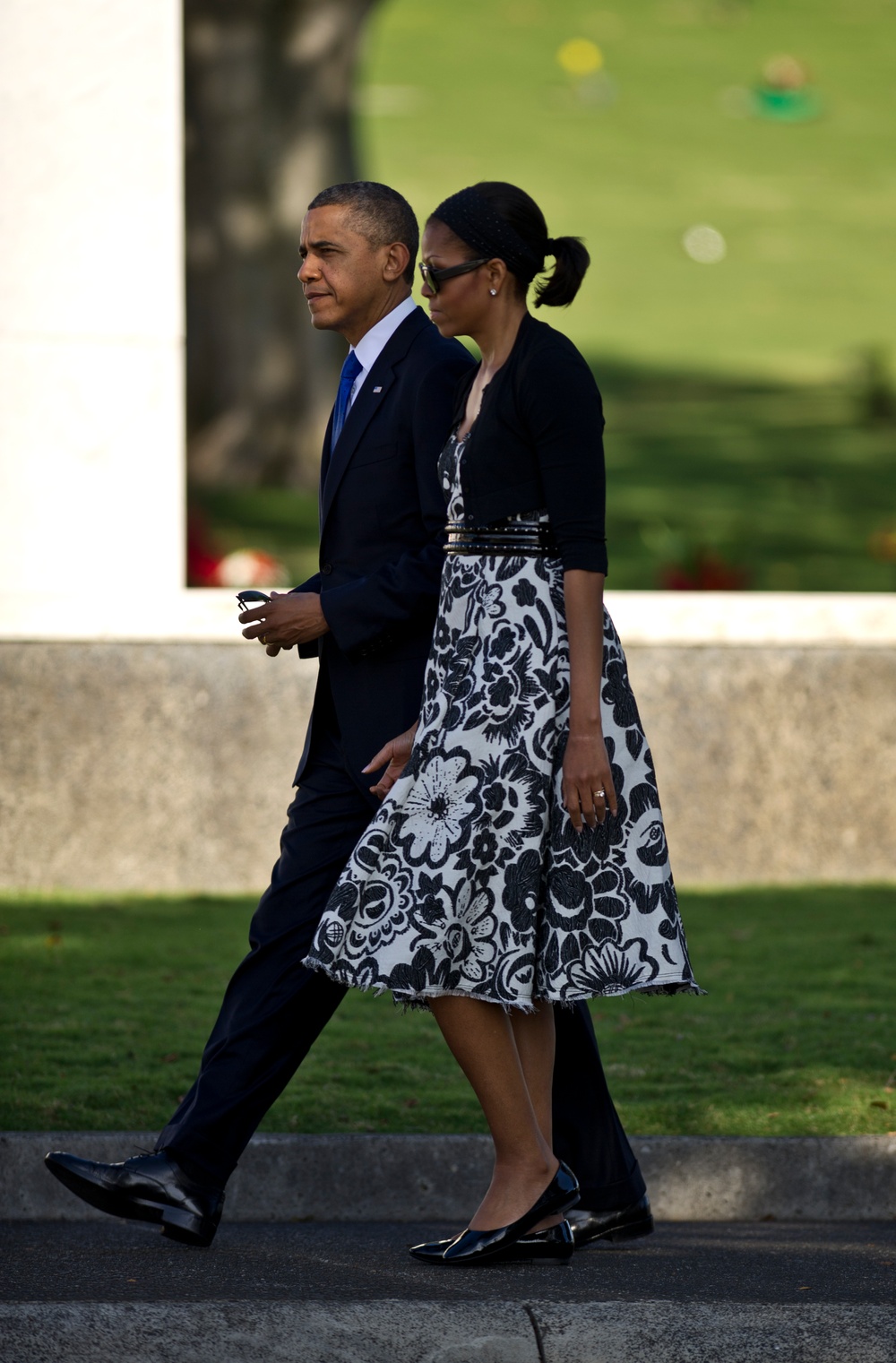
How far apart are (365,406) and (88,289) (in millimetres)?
4561

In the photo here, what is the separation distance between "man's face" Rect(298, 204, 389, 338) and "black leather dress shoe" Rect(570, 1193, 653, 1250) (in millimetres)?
1841

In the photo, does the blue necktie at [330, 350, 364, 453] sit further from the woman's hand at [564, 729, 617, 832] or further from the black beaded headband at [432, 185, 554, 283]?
the woman's hand at [564, 729, 617, 832]

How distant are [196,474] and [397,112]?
210 centimetres

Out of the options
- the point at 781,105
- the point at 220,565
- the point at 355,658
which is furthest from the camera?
the point at 781,105

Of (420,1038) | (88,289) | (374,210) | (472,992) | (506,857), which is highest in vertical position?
(88,289)

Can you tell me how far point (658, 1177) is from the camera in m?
4.42

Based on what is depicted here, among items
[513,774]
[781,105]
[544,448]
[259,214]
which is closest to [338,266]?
[544,448]

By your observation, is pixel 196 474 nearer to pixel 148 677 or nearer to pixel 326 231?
pixel 148 677

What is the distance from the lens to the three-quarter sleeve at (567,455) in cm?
343

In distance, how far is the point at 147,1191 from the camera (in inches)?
141

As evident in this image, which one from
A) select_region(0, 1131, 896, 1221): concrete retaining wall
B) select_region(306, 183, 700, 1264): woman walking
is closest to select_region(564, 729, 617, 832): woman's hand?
select_region(306, 183, 700, 1264): woman walking

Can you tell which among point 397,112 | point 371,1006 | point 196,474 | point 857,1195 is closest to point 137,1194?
point 857,1195

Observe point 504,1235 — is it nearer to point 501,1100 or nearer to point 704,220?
point 501,1100

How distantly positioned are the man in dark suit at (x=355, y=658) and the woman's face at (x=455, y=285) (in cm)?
21
